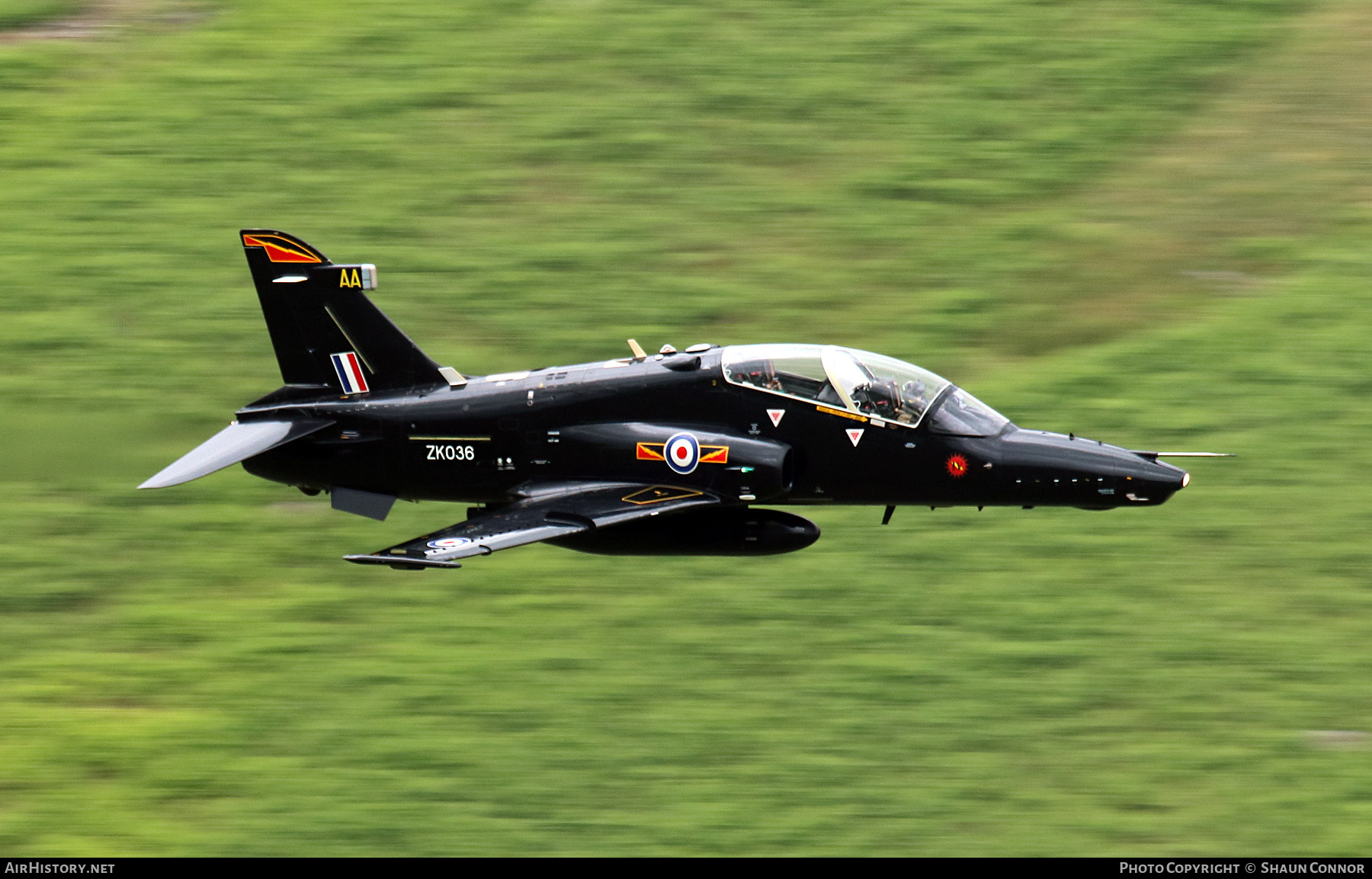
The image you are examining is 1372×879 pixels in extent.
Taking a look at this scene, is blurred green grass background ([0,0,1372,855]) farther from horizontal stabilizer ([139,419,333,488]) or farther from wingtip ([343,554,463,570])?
wingtip ([343,554,463,570])

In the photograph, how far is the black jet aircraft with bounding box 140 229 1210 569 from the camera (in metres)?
17.4

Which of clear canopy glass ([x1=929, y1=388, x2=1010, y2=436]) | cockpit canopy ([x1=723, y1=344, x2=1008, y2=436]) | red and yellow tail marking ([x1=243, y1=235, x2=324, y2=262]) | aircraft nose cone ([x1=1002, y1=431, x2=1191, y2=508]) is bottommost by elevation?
aircraft nose cone ([x1=1002, y1=431, x2=1191, y2=508])

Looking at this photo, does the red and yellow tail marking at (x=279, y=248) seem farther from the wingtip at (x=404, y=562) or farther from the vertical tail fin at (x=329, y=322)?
the wingtip at (x=404, y=562)

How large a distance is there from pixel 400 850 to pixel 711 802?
332cm

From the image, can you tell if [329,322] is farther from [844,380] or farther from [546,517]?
[844,380]

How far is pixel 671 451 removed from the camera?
17781 millimetres

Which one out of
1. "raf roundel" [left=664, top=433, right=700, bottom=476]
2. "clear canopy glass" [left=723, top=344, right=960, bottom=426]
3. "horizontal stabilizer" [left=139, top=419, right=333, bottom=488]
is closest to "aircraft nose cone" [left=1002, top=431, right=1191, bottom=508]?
"clear canopy glass" [left=723, top=344, right=960, bottom=426]

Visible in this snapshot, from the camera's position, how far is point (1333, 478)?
21.2m

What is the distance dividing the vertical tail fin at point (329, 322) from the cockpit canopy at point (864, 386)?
4.26m

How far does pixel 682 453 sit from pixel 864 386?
2.23 meters

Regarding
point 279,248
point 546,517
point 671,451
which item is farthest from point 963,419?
point 279,248

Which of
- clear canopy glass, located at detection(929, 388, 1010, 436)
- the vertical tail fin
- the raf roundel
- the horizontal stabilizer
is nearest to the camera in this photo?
clear canopy glass, located at detection(929, 388, 1010, 436)

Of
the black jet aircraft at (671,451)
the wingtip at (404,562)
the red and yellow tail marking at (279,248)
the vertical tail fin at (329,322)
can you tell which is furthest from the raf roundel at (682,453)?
the red and yellow tail marking at (279,248)

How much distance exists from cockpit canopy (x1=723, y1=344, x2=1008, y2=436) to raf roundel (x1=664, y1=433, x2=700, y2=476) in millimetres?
853
